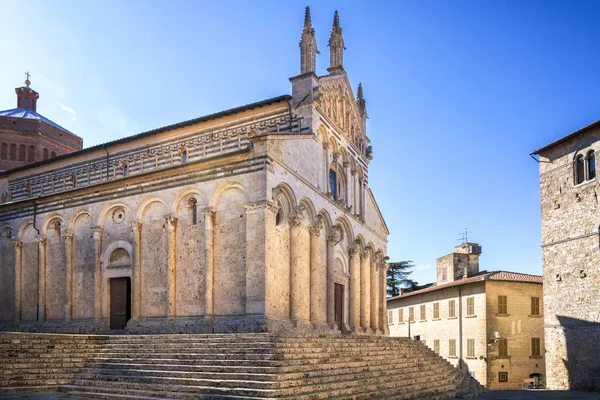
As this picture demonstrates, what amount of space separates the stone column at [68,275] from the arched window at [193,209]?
5.88m

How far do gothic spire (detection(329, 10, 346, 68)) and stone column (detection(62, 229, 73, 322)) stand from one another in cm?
1308

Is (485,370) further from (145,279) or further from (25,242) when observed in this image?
(25,242)

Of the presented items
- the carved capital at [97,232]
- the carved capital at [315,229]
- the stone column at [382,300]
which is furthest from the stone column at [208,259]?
the stone column at [382,300]

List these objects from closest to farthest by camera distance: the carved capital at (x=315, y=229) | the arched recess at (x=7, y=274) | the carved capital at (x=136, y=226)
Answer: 1. the carved capital at (x=136, y=226)
2. the carved capital at (x=315, y=229)
3. the arched recess at (x=7, y=274)

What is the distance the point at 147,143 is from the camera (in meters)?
25.5

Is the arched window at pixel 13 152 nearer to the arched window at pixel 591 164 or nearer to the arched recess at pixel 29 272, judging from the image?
the arched recess at pixel 29 272

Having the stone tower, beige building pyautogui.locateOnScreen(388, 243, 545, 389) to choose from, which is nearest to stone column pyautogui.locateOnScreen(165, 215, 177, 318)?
the stone tower

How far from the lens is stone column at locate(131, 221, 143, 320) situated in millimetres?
20125

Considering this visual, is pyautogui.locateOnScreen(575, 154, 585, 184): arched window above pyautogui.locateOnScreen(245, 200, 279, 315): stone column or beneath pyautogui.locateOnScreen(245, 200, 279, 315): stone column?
above

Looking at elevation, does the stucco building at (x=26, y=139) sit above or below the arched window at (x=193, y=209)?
above

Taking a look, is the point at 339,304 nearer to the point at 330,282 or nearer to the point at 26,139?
the point at 330,282

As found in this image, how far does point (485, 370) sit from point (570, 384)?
24.5 feet

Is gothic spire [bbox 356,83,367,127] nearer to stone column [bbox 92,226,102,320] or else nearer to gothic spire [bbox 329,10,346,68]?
gothic spire [bbox 329,10,346,68]

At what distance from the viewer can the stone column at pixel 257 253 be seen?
17750 mm
